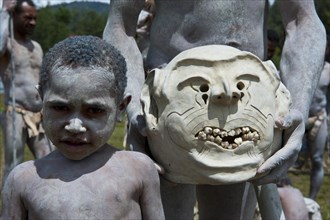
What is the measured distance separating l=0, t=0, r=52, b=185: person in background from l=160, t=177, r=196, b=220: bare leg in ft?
13.4

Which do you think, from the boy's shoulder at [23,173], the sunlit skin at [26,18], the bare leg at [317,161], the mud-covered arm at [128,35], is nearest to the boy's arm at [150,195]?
the boy's shoulder at [23,173]

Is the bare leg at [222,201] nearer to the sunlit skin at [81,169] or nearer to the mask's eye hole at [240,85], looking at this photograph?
the mask's eye hole at [240,85]

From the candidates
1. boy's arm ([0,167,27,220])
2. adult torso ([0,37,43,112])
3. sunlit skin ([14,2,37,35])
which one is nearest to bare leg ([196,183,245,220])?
boy's arm ([0,167,27,220])

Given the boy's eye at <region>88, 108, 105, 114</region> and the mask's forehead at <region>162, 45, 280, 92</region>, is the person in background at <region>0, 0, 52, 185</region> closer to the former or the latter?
the mask's forehead at <region>162, 45, 280, 92</region>

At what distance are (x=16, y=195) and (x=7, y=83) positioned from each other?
5235mm

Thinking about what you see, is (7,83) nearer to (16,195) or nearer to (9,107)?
(9,107)

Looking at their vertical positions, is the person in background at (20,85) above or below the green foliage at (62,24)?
above

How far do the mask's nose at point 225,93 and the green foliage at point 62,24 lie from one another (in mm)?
32226

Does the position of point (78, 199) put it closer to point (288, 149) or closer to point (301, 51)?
point (288, 149)

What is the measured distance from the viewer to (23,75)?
752 cm

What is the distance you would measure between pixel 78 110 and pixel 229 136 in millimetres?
685

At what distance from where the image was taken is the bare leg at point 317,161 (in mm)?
8180

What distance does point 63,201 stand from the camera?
2363mm

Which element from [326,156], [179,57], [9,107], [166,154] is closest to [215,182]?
[166,154]
